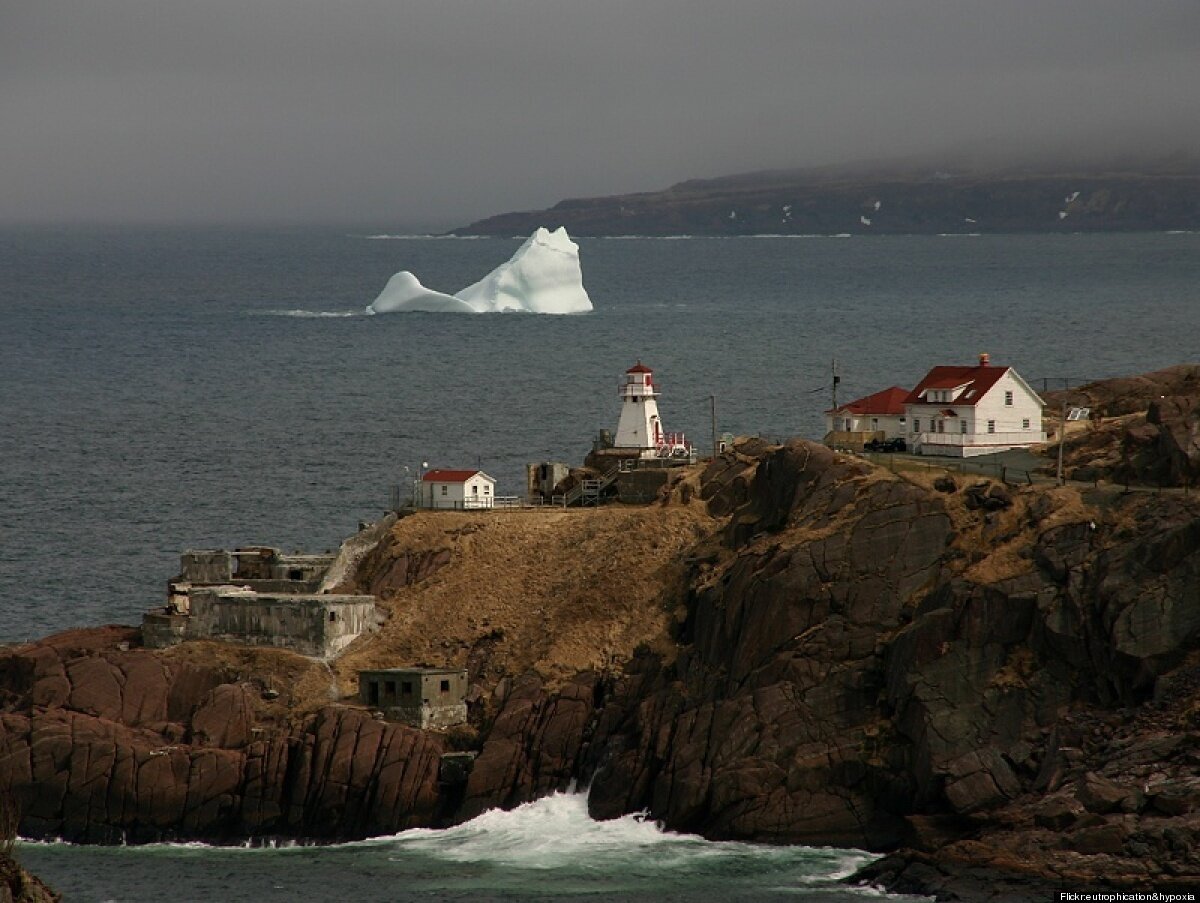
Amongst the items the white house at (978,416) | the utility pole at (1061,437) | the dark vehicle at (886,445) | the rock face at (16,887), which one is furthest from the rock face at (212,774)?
the rock face at (16,887)

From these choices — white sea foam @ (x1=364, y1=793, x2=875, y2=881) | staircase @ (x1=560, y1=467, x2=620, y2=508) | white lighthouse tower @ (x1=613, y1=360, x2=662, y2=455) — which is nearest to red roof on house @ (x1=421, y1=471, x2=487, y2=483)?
staircase @ (x1=560, y1=467, x2=620, y2=508)

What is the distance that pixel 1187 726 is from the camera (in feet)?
265

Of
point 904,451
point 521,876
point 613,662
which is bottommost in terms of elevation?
point 521,876

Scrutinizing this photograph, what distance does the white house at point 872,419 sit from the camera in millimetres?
107375

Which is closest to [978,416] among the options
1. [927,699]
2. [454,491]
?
[454,491]

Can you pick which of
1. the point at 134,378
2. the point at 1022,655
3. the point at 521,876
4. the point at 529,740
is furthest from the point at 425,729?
the point at 134,378

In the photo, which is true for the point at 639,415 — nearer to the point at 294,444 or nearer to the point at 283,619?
the point at 283,619

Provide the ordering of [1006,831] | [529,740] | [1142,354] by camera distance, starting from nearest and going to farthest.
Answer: [1006,831] < [529,740] < [1142,354]

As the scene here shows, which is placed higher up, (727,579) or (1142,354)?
(1142,354)

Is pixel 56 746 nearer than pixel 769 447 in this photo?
Yes

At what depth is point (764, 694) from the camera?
88.4 metres

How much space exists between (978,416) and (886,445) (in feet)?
13.5

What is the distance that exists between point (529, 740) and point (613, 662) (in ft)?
16.1

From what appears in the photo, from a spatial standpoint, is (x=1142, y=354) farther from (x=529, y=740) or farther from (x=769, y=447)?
(x=529, y=740)
